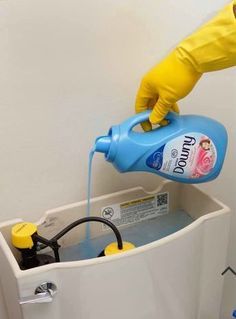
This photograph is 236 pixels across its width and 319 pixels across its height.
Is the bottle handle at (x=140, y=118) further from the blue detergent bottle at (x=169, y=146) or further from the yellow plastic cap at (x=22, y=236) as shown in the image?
the yellow plastic cap at (x=22, y=236)

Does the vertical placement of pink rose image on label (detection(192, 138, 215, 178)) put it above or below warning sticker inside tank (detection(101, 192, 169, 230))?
above

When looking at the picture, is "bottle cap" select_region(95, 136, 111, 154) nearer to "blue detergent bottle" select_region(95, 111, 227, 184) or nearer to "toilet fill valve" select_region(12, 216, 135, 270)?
"blue detergent bottle" select_region(95, 111, 227, 184)

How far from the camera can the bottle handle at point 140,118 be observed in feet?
2.31

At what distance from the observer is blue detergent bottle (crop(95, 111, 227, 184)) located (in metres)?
0.69

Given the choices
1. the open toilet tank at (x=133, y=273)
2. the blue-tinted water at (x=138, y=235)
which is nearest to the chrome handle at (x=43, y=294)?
the open toilet tank at (x=133, y=273)

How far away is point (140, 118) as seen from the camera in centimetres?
72

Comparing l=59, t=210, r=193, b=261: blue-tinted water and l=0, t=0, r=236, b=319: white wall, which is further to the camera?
l=59, t=210, r=193, b=261: blue-tinted water

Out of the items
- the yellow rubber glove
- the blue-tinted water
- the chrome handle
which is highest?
the yellow rubber glove

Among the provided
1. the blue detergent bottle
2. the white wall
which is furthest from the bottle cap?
the white wall

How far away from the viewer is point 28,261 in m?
0.71

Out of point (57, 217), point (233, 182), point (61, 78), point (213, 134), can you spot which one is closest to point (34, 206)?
point (57, 217)

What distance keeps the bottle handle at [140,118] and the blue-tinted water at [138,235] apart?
26 cm

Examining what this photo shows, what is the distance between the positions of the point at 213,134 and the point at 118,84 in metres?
0.22

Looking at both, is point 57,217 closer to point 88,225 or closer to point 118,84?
point 88,225
